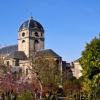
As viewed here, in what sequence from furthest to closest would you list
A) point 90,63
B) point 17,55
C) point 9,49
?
1. point 9,49
2. point 17,55
3. point 90,63

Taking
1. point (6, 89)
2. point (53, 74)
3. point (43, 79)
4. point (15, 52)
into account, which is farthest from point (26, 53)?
point (6, 89)

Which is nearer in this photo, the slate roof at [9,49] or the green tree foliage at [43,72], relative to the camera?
the green tree foliage at [43,72]

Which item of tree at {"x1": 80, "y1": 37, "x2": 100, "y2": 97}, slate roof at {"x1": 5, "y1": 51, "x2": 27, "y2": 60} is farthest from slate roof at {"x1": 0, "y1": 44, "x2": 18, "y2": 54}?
tree at {"x1": 80, "y1": 37, "x2": 100, "y2": 97}

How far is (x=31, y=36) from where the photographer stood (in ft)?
386

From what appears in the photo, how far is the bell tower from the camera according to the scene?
11675 centimetres

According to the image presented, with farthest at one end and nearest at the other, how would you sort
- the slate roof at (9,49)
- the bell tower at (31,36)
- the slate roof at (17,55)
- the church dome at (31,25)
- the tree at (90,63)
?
1. the slate roof at (9,49)
2. the bell tower at (31,36)
3. the church dome at (31,25)
4. the slate roof at (17,55)
5. the tree at (90,63)

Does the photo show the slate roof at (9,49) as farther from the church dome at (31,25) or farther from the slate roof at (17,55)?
the church dome at (31,25)

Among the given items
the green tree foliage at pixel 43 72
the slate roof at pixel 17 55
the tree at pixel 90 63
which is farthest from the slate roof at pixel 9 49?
the tree at pixel 90 63

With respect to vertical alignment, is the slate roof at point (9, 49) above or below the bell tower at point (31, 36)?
below

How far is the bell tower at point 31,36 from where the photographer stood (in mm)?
116750

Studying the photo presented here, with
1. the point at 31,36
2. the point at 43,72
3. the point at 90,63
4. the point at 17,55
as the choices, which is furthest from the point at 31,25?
the point at 90,63

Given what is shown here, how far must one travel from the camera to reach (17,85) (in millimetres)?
54156

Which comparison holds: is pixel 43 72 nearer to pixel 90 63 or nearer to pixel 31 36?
pixel 90 63

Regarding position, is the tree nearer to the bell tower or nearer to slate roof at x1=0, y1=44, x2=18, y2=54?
the bell tower
